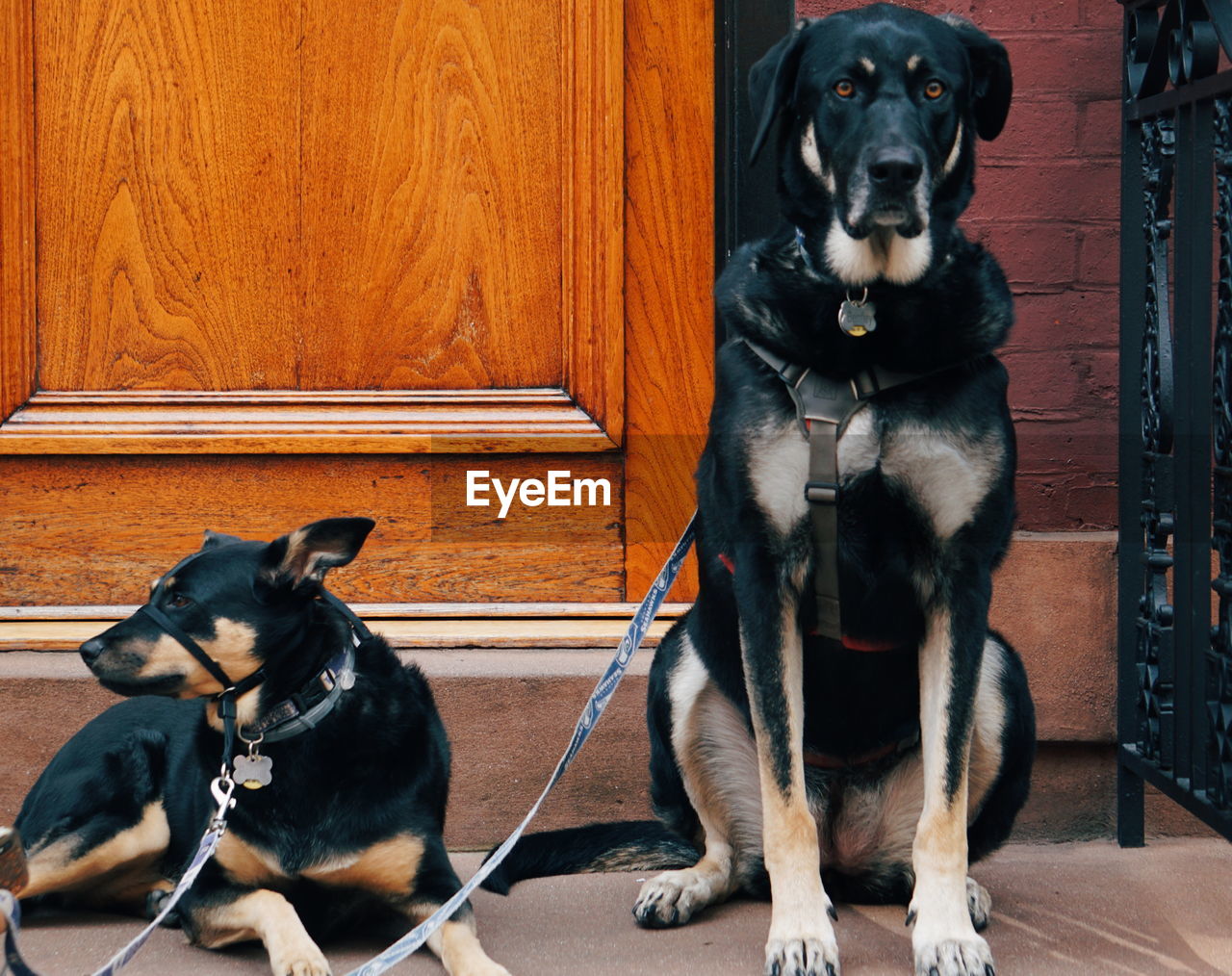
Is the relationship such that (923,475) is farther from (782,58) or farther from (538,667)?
(538,667)

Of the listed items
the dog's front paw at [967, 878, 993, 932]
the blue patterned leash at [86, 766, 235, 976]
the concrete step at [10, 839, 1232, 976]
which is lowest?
the concrete step at [10, 839, 1232, 976]

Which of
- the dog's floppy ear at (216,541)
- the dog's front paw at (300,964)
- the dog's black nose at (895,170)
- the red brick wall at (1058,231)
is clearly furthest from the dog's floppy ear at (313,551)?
the red brick wall at (1058,231)

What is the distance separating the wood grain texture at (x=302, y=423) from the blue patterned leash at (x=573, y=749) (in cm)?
90

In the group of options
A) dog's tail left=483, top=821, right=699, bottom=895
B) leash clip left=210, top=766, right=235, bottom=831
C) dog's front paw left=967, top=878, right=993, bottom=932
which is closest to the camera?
leash clip left=210, top=766, right=235, bottom=831

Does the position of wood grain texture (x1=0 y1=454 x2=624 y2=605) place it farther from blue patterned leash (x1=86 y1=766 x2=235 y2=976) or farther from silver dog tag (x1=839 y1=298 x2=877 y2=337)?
silver dog tag (x1=839 y1=298 x2=877 y2=337)

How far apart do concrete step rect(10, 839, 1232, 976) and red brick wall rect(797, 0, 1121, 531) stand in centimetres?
98

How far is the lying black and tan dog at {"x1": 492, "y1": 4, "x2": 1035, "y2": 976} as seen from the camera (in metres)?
2.58

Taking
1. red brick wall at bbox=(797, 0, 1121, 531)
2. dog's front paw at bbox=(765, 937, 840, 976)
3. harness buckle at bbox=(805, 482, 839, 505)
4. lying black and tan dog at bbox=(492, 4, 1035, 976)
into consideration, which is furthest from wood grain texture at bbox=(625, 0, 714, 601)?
dog's front paw at bbox=(765, 937, 840, 976)

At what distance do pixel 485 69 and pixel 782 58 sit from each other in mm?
1384

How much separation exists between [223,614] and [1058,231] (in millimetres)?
2285

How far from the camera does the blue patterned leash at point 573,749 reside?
246 cm

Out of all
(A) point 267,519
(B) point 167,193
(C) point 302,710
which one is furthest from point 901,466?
(B) point 167,193

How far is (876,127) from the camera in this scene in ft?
8.18

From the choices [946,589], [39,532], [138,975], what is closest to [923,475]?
[946,589]
